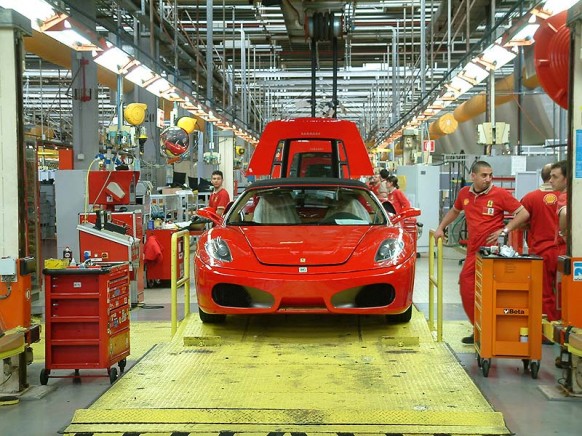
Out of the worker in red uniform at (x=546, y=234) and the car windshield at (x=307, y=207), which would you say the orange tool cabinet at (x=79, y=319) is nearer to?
the car windshield at (x=307, y=207)

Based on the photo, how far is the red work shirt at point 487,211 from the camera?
639 cm

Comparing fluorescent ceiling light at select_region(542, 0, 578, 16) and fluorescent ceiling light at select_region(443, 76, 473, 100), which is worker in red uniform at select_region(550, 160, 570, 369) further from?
fluorescent ceiling light at select_region(443, 76, 473, 100)

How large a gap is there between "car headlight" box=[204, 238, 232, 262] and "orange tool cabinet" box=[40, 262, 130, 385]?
722 millimetres

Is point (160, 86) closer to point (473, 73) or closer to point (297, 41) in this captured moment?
point (297, 41)

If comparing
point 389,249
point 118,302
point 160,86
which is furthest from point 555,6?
point 160,86

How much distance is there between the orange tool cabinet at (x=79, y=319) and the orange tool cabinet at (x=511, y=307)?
2.69 metres

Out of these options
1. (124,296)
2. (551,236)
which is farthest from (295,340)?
(551,236)

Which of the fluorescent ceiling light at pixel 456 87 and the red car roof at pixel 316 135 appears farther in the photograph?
the fluorescent ceiling light at pixel 456 87

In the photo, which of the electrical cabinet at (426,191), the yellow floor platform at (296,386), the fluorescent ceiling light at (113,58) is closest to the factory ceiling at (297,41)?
the fluorescent ceiling light at (113,58)

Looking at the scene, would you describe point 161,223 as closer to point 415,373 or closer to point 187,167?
point 415,373

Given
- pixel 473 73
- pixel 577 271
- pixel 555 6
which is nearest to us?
pixel 577 271

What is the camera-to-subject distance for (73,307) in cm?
522

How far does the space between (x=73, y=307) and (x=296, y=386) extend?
6.20ft

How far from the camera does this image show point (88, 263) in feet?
17.8
